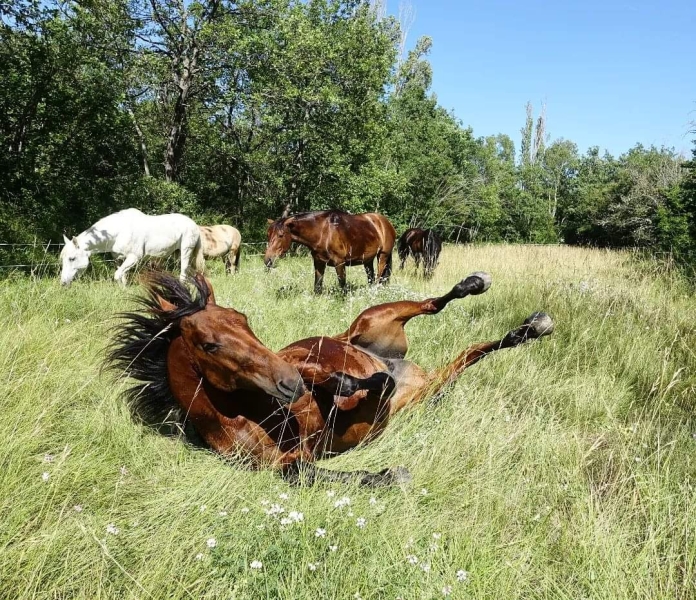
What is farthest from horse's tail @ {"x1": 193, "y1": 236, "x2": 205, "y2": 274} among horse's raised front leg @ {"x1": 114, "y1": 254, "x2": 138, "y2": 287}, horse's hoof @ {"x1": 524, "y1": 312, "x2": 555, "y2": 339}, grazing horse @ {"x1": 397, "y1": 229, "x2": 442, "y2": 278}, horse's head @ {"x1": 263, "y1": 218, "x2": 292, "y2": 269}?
horse's hoof @ {"x1": 524, "y1": 312, "x2": 555, "y2": 339}

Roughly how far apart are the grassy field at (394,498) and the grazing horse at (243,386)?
14 centimetres

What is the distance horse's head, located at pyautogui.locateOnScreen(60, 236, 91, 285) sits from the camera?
7.33 meters

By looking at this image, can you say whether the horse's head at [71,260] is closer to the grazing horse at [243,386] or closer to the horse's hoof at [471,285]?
the grazing horse at [243,386]

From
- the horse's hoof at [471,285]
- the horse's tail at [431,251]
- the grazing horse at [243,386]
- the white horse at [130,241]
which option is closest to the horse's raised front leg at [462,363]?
the grazing horse at [243,386]

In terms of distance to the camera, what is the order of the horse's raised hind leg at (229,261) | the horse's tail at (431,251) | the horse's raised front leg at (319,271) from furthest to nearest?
the horse's raised hind leg at (229,261), the horse's tail at (431,251), the horse's raised front leg at (319,271)

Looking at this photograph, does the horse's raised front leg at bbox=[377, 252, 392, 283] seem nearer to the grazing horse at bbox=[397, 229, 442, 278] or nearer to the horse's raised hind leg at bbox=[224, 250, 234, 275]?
the grazing horse at bbox=[397, 229, 442, 278]

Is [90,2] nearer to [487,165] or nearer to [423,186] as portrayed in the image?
[423,186]

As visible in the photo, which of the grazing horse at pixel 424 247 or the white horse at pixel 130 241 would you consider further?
the grazing horse at pixel 424 247

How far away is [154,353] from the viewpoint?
2.79m

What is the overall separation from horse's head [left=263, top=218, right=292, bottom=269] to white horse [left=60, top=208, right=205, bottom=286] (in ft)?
4.50

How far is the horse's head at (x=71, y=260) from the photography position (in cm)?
733

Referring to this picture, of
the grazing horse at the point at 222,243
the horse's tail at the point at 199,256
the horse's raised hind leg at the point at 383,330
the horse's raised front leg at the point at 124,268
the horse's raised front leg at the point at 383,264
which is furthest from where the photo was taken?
the grazing horse at the point at 222,243

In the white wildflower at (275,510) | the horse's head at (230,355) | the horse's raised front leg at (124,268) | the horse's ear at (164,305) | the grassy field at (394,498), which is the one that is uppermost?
the horse's ear at (164,305)

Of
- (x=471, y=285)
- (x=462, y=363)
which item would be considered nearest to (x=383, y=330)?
(x=462, y=363)
